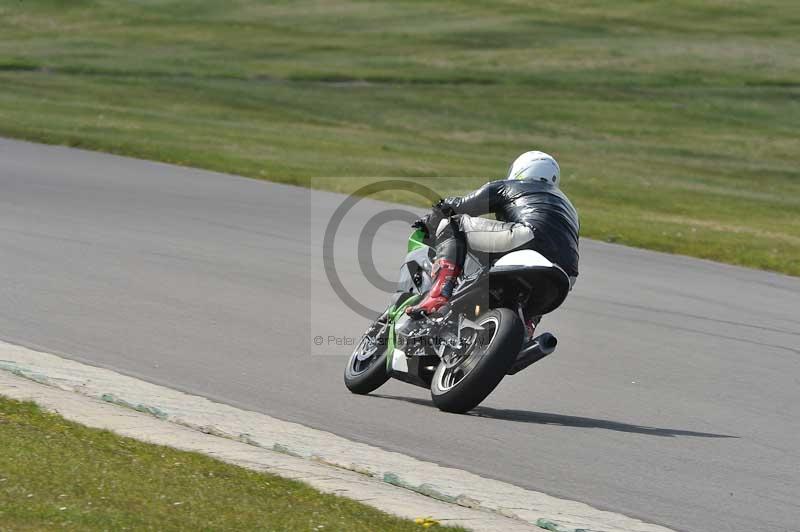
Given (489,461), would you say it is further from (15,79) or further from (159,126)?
(15,79)

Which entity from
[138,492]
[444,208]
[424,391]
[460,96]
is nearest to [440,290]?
[444,208]

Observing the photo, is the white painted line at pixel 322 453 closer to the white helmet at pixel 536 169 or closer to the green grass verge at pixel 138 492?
the green grass verge at pixel 138 492

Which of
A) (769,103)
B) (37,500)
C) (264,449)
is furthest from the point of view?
(769,103)

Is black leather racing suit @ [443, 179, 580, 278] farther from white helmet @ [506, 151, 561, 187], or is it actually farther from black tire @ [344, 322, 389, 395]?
black tire @ [344, 322, 389, 395]

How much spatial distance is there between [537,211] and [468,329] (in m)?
0.88

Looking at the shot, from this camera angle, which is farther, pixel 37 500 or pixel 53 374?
pixel 53 374

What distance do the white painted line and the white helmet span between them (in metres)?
2.23

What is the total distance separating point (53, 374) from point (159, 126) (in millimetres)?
20567

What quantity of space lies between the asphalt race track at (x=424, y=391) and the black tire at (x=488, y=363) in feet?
0.51

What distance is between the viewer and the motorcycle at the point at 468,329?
26.7 ft

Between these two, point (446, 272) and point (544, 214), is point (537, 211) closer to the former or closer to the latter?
point (544, 214)

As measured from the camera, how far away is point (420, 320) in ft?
28.4

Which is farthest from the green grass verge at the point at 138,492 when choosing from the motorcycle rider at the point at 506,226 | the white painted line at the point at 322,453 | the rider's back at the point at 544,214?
the rider's back at the point at 544,214

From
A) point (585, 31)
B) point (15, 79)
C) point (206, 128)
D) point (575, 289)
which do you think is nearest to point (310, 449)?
point (575, 289)
